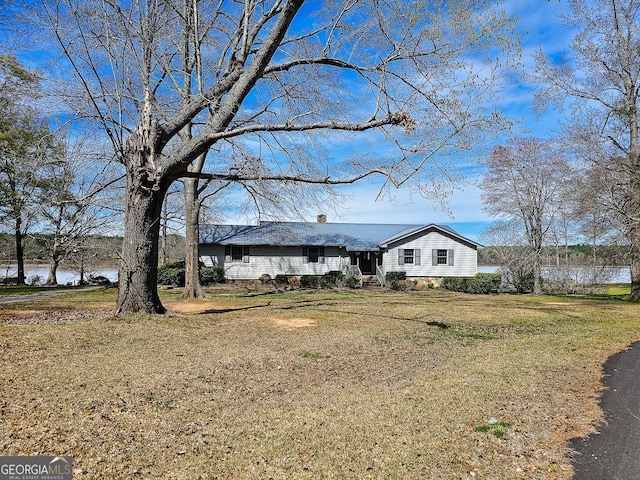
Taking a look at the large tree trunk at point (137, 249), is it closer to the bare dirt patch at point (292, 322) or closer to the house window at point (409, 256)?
the bare dirt patch at point (292, 322)

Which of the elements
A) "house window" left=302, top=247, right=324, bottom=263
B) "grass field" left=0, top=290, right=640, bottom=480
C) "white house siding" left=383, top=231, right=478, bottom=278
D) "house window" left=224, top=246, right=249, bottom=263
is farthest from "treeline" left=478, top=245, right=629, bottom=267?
"grass field" left=0, top=290, right=640, bottom=480

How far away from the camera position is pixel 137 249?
10109 millimetres

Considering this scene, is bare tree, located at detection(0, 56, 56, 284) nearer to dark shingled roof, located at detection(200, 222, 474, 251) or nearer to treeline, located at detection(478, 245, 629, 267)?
dark shingled roof, located at detection(200, 222, 474, 251)

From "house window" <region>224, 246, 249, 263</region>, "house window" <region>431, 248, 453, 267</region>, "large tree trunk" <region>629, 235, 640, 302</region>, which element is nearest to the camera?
"large tree trunk" <region>629, 235, 640, 302</region>

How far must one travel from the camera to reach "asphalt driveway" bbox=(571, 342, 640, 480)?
3.40 m

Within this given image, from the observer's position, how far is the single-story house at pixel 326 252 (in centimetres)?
2889

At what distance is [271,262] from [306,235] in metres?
3.31

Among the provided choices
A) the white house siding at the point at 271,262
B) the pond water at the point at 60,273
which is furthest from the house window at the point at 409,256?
the pond water at the point at 60,273

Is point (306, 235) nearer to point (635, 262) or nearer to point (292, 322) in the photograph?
point (635, 262)

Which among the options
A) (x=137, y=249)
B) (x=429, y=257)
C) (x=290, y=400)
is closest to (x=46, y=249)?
(x=137, y=249)

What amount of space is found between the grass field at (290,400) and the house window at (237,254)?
63.1ft

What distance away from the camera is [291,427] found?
4.14m

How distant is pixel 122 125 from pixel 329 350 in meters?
7.52

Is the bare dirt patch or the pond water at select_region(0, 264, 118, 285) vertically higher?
the pond water at select_region(0, 264, 118, 285)
